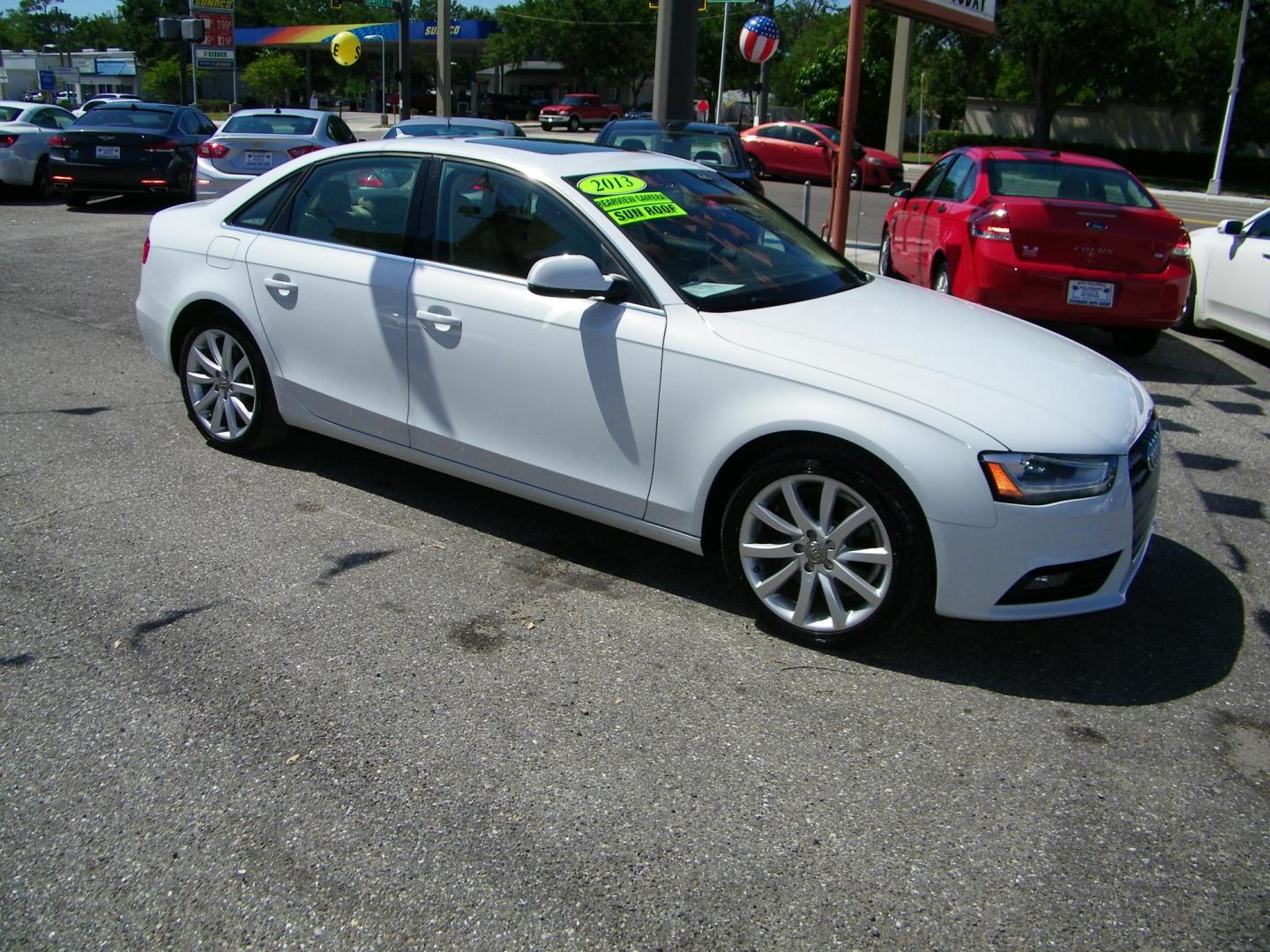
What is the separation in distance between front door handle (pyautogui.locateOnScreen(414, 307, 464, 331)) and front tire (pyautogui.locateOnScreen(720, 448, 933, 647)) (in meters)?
1.41

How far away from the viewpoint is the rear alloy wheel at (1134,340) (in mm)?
9016

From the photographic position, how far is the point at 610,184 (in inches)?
188

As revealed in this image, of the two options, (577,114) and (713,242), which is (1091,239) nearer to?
(713,242)

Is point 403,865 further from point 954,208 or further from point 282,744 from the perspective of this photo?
point 954,208

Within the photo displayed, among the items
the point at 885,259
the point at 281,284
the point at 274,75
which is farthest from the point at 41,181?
the point at 274,75

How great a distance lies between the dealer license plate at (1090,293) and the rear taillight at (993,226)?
57cm

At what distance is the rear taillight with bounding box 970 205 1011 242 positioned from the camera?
839cm

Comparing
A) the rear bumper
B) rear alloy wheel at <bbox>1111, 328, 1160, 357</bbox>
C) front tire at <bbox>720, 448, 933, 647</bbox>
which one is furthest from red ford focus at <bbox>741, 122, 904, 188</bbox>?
front tire at <bbox>720, 448, 933, 647</bbox>

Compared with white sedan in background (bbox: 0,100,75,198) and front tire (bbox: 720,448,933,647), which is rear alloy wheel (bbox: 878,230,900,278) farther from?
white sedan in background (bbox: 0,100,75,198)

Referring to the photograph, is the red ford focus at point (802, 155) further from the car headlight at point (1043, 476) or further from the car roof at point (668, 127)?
the car headlight at point (1043, 476)

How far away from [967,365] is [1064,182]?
551 cm

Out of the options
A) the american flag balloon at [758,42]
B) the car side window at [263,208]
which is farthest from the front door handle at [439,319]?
the american flag balloon at [758,42]

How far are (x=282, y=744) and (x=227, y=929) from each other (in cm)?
78

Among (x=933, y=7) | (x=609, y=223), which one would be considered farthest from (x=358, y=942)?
(x=933, y=7)
